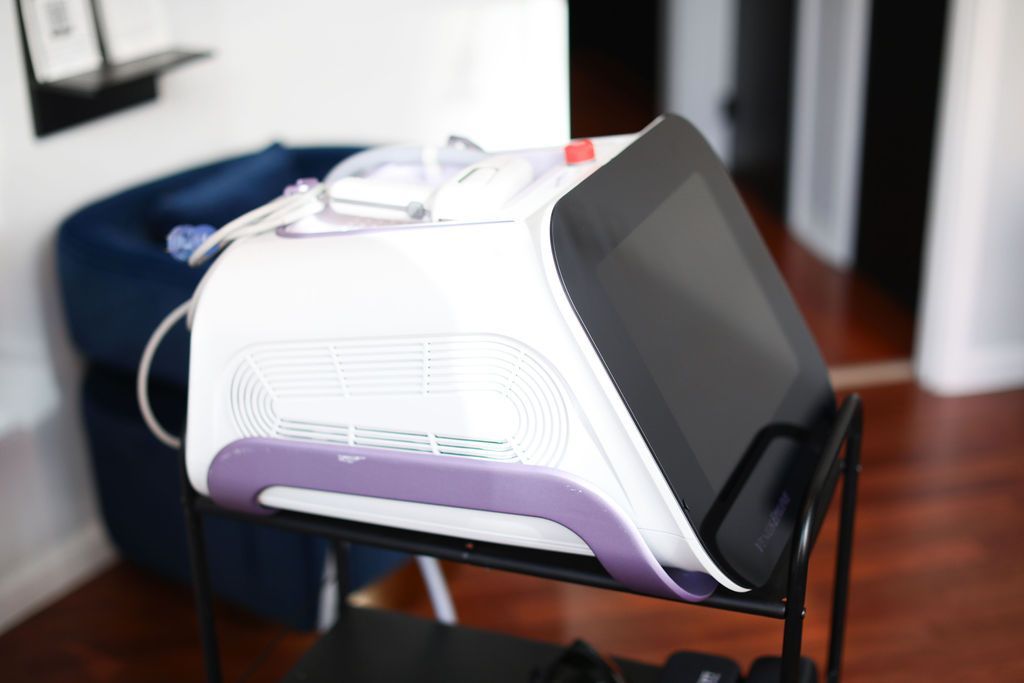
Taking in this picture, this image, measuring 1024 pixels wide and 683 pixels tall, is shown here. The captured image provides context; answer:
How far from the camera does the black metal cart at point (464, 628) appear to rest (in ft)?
3.10

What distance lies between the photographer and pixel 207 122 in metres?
2.39

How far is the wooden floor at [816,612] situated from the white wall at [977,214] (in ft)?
1.15

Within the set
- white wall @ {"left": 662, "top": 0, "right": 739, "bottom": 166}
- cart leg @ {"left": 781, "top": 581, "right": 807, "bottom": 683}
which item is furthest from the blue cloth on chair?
white wall @ {"left": 662, "top": 0, "right": 739, "bottom": 166}


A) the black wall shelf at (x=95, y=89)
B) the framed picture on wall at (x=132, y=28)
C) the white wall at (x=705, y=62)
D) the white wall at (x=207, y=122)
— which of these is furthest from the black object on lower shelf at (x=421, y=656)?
the white wall at (x=705, y=62)

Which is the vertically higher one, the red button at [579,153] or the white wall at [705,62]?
the red button at [579,153]

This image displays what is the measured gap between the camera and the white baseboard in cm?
207

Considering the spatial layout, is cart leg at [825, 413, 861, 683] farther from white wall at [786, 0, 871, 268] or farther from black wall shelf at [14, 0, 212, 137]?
white wall at [786, 0, 871, 268]

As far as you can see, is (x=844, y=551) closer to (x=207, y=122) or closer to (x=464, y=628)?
(x=464, y=628)

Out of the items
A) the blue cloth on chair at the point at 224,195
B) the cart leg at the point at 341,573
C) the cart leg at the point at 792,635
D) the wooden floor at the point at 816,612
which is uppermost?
the blue cloth on chair at the point at 224,195

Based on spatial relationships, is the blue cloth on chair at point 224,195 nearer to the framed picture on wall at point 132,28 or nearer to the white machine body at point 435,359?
the framed picture on wall at point 132,28

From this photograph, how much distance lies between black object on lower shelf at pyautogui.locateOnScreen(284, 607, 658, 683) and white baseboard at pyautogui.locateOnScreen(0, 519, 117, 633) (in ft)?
3.14

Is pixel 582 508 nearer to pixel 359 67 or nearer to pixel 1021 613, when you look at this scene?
→ pixel 1021 613

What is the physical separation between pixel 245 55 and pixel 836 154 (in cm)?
193

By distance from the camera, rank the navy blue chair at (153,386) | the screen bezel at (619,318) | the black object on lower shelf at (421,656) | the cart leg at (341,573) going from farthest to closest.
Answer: the navy blue chair at (153,386)
the cart leg at (341,573)
the black object on lower shelf at (421,656)
the screen bezel at (619,318)
